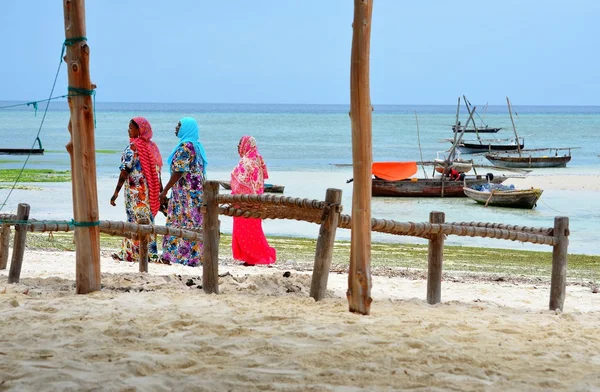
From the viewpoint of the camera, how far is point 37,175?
2681 cm

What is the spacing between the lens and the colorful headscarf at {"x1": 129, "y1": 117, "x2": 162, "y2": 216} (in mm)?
8516

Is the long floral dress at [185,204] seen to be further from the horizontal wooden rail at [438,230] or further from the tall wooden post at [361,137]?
the tall wooden post at [361,137]

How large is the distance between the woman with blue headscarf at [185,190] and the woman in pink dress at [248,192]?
51cm

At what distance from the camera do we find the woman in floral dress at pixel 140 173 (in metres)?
8.51

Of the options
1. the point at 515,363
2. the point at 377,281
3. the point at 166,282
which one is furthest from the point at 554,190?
the point at 515,363

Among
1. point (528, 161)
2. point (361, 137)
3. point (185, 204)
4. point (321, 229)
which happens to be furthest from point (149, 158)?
point (528, 161)

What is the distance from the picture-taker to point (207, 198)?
245 inches

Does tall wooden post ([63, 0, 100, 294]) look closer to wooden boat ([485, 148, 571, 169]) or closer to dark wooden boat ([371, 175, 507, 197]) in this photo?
dark wooden boat ([371, 175, 507, 197])

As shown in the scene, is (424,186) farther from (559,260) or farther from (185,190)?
(559,260)

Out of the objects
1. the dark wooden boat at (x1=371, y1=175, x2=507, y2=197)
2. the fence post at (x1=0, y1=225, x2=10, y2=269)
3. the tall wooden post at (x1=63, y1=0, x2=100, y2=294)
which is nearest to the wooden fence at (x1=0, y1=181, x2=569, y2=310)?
the tall wooden post at (x1=63, y1=0, x2=100, y2=294)

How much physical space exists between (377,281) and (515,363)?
434cm

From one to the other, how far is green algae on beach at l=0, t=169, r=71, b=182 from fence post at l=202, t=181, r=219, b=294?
19038mm

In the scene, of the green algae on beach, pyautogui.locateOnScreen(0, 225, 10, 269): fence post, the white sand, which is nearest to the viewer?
the white sand

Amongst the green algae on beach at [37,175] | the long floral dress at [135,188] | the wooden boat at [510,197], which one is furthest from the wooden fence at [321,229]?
the green algae on beach at [37,175]
